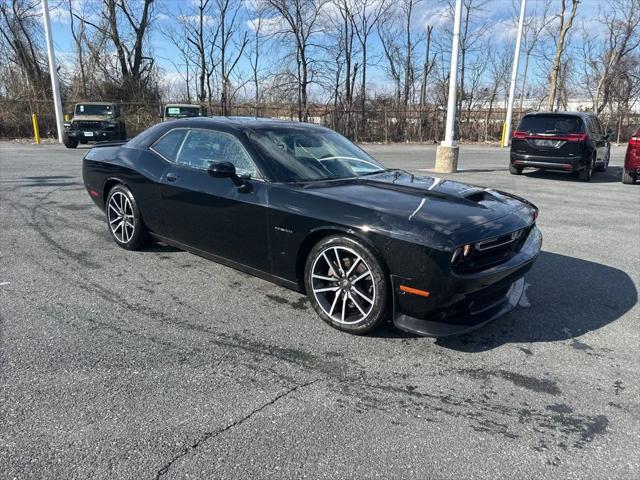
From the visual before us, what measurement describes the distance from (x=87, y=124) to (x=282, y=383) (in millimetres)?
19307

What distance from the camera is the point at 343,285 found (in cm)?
327

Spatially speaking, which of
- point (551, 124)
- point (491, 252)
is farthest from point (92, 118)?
point (491, 252)

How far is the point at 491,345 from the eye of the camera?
319 centimetres

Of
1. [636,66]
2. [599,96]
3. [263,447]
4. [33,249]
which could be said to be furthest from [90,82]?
[636,66]

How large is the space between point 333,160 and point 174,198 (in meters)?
1.53

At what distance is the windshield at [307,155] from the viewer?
380 centimetres

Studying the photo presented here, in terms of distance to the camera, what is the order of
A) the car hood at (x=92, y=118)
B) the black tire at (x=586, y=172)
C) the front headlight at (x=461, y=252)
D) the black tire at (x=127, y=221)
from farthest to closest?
the car hood at (x=92, y=118) → the black tire at (x=586, y=172) → the black tire at (x=127, y=221) → the front headlight at (x=461, y=252)

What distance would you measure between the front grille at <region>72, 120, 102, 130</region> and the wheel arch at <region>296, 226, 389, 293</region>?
18.3 metres

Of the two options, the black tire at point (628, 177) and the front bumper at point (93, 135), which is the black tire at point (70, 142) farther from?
the black tire at point (628, 177)

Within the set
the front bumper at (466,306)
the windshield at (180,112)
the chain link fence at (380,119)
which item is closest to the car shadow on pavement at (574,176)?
the front bumper at (466,306)

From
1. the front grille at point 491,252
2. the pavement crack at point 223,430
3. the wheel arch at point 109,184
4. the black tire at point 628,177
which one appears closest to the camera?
the pavement crack at point 223,430

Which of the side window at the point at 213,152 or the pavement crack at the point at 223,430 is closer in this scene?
the pavement crack at the point at 223,430

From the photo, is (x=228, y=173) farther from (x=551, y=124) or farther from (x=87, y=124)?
(x=87, y=124)

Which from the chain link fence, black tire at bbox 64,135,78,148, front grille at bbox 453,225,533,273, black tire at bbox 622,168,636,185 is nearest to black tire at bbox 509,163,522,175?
black tire at bbox 622,168,636,185
